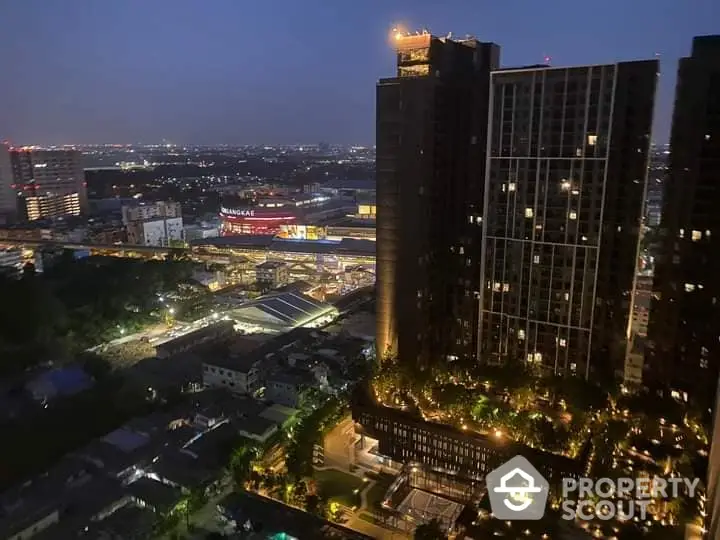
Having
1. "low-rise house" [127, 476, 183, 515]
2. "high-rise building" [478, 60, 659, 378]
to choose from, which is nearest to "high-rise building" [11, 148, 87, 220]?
"low-rise house" [127, 476, 183, 515]

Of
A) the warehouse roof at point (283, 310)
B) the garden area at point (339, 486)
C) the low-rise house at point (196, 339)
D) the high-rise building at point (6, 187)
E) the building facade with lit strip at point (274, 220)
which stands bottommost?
the garden area at point (339, 486)

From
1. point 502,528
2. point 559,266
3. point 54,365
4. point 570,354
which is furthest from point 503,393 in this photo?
point 54,365

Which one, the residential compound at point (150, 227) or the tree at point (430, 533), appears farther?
the residential compound at point (150, 227)

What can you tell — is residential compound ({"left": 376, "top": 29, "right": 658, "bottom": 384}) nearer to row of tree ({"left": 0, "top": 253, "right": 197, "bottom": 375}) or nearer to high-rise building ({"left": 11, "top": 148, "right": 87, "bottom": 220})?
row of tree ({"left": 0, "top": 253, "right": 197, "bottom": 375})

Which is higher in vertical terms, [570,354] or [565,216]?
A: [565,216]

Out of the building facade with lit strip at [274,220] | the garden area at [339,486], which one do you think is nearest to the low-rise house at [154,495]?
the garden area at [339,486]

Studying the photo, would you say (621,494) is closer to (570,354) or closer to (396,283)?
(570,354)

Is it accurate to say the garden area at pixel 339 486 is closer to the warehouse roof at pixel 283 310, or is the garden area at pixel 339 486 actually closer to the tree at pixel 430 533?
the tree at pixel 430 533
